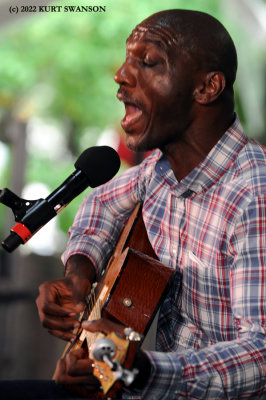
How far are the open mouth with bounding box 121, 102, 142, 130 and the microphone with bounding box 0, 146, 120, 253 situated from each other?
0.45 ft

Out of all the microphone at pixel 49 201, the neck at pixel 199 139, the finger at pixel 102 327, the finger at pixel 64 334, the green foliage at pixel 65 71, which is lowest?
the finger at pixel 64 334

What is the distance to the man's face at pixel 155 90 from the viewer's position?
2.02 m

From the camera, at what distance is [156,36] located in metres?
2.04

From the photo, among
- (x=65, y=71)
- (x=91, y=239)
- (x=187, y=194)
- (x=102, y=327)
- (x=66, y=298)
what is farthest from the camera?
(x=65, y=71)

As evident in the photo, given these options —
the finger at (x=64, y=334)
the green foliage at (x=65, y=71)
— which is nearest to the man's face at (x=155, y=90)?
the finger at (x=64, y=334)

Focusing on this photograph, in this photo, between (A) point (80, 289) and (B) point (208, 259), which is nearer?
(B) point (208, 259)

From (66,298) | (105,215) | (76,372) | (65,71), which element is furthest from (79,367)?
(65,71)

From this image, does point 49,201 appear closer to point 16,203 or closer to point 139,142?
point 16,203

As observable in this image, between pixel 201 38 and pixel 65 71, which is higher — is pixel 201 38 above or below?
below

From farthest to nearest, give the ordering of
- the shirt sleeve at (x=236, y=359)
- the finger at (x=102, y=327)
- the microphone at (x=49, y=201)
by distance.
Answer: the microphone at (x=49, y=201) → the shirt sleeve at (x=236, y=359) → the finger at (x=102, y=327)

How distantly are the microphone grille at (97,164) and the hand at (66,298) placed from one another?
0.43m

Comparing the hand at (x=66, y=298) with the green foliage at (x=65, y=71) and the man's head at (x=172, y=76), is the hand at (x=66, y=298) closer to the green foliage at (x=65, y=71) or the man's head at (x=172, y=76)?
the man's head at (x=172, y=76)

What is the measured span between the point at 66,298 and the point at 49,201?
56 cm

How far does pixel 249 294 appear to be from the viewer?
1.75 meters
